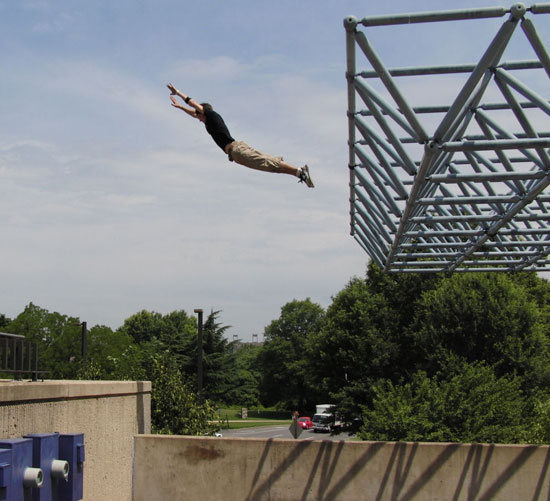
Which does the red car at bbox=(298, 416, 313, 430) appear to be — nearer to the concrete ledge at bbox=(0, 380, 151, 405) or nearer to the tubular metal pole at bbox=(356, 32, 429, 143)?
the concrete ledge at bbox=(0, 380, 151, 405)

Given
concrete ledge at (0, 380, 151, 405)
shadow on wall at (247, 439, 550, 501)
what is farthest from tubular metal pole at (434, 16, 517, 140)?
shadow on wall at (247, 439, 550, 501)

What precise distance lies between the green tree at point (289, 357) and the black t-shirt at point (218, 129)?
7437 centimetres

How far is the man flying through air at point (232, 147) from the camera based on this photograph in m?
7.77

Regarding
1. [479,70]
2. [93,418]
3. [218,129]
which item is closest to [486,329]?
[93,418]

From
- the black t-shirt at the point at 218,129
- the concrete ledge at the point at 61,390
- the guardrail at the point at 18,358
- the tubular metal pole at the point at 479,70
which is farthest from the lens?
the guardrail at the point at 18,358

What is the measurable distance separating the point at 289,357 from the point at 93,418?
82.5 meters

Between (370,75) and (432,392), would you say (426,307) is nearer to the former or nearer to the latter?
(432,392)

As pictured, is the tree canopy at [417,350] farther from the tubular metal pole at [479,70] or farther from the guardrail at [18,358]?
the tubular metal pole at [479,70]

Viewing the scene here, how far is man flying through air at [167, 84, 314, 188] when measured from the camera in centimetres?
777

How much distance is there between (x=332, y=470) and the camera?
10344mm

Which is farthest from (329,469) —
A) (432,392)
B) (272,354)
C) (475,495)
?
(272,354)

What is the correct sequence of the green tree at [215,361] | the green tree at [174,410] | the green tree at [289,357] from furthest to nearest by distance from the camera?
A: the green tree at [289,357] < the green tree at [215,361] < the green tree at [174,410]

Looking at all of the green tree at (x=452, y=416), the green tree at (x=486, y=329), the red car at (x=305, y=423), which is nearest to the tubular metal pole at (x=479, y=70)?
the green tree at (x=452, y=416)

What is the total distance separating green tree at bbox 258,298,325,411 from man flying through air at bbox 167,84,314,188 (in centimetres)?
7436
